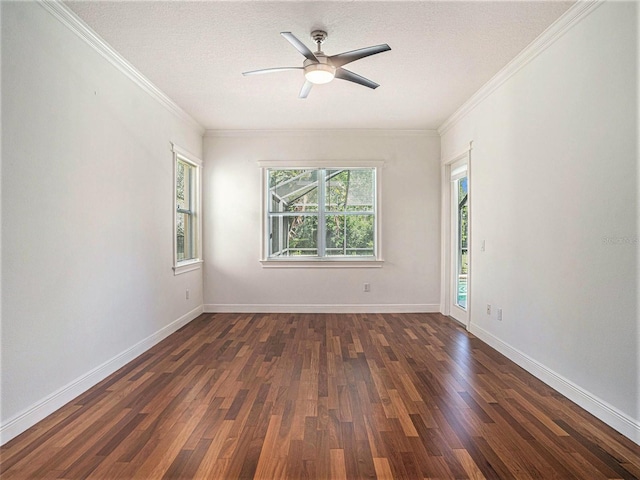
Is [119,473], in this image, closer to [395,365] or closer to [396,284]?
[395,365]

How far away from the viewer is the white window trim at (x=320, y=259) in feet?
17.8

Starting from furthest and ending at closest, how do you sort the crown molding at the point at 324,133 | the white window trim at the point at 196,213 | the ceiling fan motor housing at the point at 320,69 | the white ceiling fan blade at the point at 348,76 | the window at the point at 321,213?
the window at the point at 321,213 < the crown molding at the point at 324,133 < the white window trim at the point at 196,213 < the white ceiling fan blade at the point at 348,76 < the ceiling fan motor housing at the point at 320,69

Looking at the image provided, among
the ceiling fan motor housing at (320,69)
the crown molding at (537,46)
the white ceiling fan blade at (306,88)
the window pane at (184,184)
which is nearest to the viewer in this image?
the crown molding at (537,46)

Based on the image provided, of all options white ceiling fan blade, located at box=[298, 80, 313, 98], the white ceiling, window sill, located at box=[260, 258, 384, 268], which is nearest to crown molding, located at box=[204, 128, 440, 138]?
the white ceiling

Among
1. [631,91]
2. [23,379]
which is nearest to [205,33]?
[23,379]

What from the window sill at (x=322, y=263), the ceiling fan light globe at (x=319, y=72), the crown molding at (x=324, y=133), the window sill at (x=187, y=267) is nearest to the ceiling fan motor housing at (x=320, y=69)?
the ceiling fan light globe at (x=319, y=72)

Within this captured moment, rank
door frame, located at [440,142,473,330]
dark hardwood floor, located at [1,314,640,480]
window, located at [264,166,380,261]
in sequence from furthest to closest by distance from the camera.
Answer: window, located at [264,166,380,261]
door frame, located at [440,142,473,330]
dark hardwood floor, located at [1,314,640,480]

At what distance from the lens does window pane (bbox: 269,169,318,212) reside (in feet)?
18.2

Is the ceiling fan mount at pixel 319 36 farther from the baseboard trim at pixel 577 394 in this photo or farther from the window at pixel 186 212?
the baseboard trim at pixel 577 394

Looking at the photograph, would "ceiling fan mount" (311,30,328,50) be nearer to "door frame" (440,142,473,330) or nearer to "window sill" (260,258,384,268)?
"door frame" (440,142,473,330)

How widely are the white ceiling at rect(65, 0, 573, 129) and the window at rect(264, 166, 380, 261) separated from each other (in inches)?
50.2

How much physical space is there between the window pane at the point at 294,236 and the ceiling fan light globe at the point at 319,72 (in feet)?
9.32

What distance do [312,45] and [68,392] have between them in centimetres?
315

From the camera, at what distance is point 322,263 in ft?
17.9
